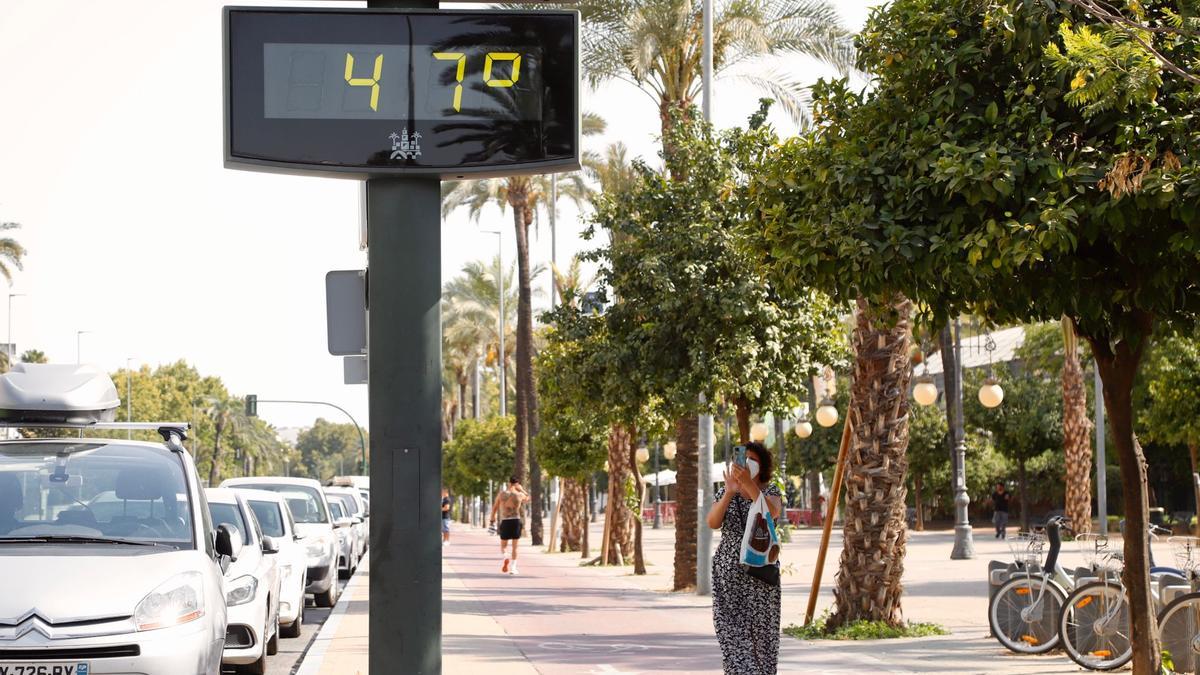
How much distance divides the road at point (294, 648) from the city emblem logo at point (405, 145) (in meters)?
7.80

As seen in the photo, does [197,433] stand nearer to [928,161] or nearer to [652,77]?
[652,77]

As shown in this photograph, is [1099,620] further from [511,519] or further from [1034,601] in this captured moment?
[511,519]

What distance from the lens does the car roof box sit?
28.9 ft

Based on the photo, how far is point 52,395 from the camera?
8.91 metres

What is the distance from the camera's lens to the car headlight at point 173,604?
7.51 metres

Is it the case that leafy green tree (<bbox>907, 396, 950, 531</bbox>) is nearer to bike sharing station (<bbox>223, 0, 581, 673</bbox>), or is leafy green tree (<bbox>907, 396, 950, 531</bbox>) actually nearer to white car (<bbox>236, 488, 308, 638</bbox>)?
white car (<bbox>236, 488, 308, 638</bbox>)

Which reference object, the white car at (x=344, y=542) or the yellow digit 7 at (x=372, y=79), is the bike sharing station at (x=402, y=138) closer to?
the yellow digit 7 at (x=372, y=79)

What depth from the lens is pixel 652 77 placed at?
Result: 2600 cm

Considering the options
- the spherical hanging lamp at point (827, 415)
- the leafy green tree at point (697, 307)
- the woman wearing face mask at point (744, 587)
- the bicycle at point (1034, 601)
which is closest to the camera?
the woman wearing face mask at point (744, 587)

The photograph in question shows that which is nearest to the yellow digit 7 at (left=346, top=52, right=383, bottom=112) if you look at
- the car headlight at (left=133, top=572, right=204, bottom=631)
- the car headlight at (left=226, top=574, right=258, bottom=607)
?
the car headlight at (left=133, top=572, right=204, bottom=631)

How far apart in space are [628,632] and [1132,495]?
820 cm

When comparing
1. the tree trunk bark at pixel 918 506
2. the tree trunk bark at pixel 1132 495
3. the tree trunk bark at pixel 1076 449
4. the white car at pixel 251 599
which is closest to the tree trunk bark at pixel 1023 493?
the tree trunk bark at pixel 918 506

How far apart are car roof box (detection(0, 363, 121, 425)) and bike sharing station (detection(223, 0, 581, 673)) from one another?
10.6 feet

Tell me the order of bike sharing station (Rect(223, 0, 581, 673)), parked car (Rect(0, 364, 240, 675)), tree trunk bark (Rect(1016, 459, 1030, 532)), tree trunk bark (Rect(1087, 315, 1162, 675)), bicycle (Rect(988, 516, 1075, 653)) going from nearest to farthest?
1. bike sharing station (Rect(223, 0, 581, 673))
2. parked car (Rect(0, 364, 240, 675))
3. tree trunk bark (Rect(1087, 315, 1162, 675))
4. bicycle (Rect(988, 516, 1075, 653))
5. tree trunk bark (Rect(1016, 459, 1030, 532))
